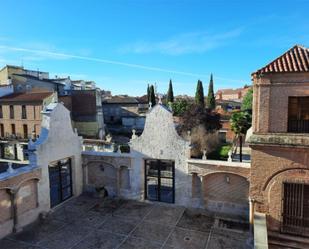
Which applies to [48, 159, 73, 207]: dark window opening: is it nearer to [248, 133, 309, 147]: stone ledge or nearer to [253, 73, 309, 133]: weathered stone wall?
[248, 133, 309, 147]: stone ledge

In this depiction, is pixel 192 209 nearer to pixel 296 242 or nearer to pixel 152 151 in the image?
pixel 152 151

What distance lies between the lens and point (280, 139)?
9.62 m

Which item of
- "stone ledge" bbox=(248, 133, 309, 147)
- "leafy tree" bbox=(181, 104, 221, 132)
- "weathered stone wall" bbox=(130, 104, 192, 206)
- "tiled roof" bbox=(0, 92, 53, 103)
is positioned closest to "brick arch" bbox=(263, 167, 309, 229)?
"stone ledge" bbox=(248, 133, 309, 147)

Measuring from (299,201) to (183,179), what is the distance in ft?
18.5

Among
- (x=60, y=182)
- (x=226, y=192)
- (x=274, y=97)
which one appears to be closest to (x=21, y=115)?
(x=60, y=182)

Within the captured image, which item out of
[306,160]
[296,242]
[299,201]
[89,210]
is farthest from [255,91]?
[89,210]

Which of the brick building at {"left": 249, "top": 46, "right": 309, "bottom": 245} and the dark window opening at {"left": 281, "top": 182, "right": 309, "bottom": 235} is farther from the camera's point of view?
the dark window opening at {"left": 281, "top": 182, "right": 309, "bottom": 235}

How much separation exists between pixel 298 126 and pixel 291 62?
2.49 meters

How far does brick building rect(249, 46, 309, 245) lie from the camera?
9516 mm

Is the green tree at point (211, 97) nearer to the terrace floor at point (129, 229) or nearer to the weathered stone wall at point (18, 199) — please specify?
the terrace floor at point (129, 229)

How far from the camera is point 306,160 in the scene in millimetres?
9469

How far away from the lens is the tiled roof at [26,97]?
3350cm

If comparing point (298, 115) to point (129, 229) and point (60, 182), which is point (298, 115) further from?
point (60, 182)

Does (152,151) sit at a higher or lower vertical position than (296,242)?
higher
